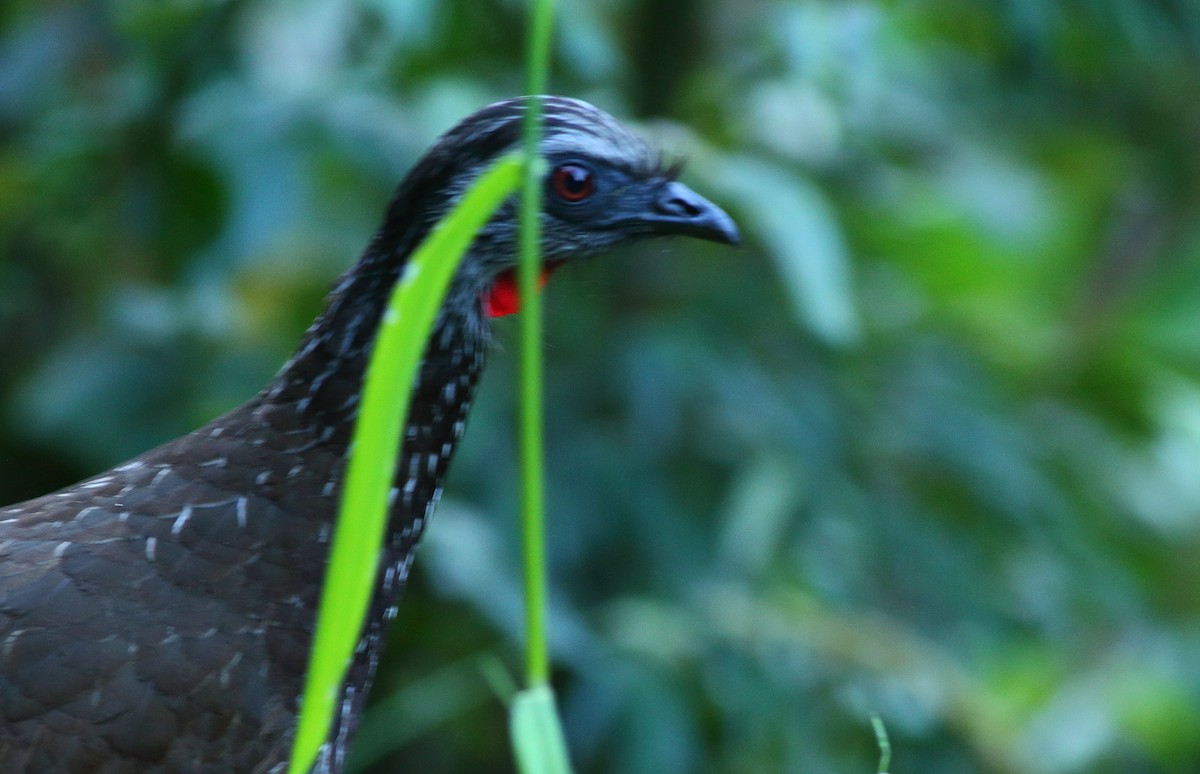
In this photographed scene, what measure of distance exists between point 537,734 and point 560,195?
4.41ft

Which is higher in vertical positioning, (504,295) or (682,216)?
(682,216)

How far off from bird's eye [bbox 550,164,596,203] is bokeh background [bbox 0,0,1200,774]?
762mm

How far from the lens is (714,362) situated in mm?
3912

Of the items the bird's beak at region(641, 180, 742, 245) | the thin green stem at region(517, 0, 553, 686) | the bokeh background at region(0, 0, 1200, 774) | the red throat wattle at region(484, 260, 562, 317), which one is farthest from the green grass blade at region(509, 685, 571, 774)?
the bokeh background at region(0, 0, 1200, 774)

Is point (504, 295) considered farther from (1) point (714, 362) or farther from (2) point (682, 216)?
(1) point (714, 362)

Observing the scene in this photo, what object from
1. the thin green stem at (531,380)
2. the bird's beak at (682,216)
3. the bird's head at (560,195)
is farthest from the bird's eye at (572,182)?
the thin green stem at (531,380)

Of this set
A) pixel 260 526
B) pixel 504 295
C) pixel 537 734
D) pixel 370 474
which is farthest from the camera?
pixel 504 295

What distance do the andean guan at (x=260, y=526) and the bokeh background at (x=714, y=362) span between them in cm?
79

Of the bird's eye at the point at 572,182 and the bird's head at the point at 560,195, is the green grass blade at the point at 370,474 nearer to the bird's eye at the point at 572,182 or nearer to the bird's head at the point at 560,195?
the bird's head at the point at 560,195

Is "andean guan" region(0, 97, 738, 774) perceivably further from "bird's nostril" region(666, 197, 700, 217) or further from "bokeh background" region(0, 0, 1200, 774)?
"bokeh background" region(0, 0, 1200, 774)

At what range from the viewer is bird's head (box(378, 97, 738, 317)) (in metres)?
2.27

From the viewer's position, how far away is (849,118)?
4.25 m

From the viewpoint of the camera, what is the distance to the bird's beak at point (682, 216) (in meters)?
2.52

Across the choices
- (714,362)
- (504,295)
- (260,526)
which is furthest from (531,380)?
(714,362)
